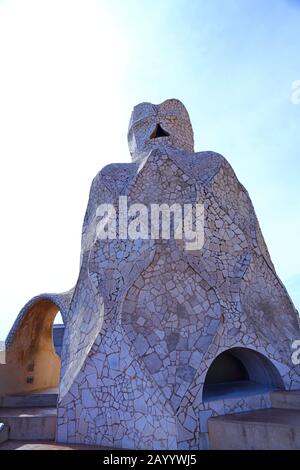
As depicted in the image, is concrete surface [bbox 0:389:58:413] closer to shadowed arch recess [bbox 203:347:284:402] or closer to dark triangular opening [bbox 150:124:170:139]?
shadowed arch recess [bbox 203:347:284:402]

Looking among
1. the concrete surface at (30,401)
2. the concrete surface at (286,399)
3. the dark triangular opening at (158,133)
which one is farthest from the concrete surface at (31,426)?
the dark triangular opening at (158,133)

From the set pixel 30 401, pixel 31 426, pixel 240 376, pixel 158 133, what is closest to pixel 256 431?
pixel 240 376

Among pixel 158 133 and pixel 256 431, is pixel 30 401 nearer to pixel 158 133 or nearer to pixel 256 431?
pixel 256 431

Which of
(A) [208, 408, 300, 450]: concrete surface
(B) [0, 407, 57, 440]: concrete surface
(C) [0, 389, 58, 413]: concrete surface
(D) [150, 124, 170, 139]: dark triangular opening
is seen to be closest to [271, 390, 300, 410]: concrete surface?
(A) [208, 408, 300, 450]: concrete surface

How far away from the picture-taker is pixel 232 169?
7641 mm

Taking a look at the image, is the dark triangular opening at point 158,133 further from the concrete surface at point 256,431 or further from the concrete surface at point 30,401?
the concrete surface at point 30,401

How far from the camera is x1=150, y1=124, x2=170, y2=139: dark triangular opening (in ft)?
29.3

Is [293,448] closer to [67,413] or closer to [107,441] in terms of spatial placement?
[107,441]

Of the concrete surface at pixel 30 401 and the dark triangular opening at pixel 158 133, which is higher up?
the dark triangular opening at pixel 158 133

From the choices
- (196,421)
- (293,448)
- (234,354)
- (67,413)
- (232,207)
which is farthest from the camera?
(232,207)

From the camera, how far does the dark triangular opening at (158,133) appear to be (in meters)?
8.94

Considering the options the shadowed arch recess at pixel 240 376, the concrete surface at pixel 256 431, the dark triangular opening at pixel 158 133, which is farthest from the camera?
the dark triangular opening at pixel 158 133
